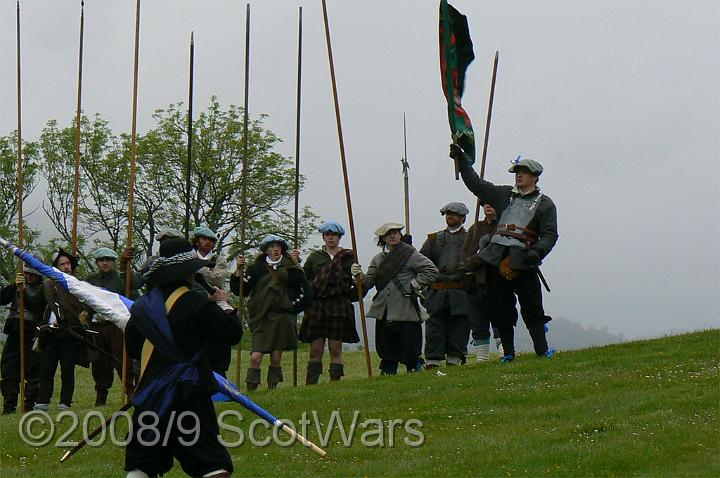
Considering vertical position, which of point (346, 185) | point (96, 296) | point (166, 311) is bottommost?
point (166, 311)

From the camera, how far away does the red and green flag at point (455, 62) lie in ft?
49.4

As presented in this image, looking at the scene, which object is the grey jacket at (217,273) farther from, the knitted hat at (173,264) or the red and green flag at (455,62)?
the knitted hat at (173,264)

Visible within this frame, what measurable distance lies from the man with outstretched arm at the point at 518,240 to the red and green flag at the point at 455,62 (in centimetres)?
42

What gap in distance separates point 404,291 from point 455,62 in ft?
9.81

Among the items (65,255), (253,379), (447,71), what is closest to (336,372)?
(253,379)

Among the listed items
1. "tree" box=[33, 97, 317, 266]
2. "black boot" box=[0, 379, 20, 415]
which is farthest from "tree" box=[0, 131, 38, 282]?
"black boot" box=[0, 379, 20, 415]

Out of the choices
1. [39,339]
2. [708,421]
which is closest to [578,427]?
[708,421]

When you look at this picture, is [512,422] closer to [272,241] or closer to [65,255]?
[272,241]

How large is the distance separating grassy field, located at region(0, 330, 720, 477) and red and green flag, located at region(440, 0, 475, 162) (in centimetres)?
279

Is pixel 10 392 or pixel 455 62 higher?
pixel 455 62

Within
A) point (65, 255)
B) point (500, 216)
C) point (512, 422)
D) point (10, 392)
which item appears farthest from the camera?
point (10, 392)

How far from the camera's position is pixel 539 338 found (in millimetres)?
15133

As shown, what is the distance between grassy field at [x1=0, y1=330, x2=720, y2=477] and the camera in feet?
34.5

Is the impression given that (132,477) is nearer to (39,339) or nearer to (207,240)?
(207,240)
